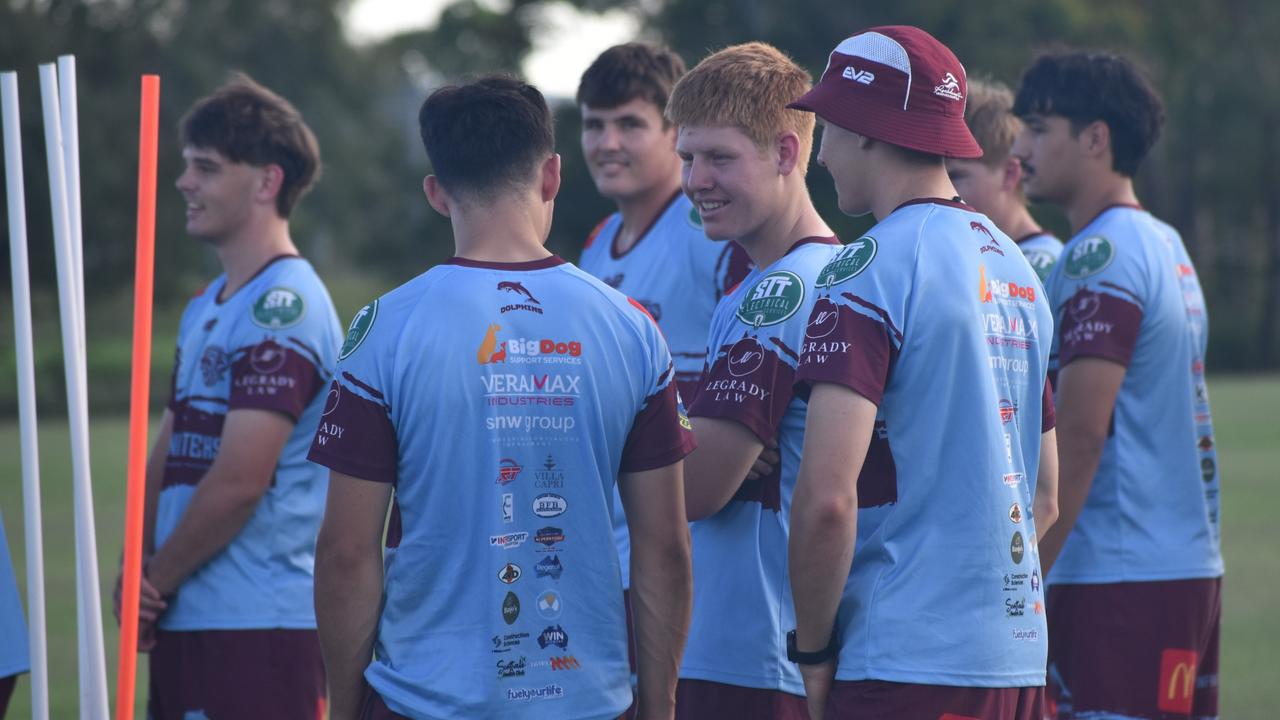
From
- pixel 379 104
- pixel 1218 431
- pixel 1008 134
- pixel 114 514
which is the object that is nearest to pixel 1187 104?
pixel 1218 431

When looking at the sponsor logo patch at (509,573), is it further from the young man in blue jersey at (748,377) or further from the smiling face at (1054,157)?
the smiling face at (1054,157)

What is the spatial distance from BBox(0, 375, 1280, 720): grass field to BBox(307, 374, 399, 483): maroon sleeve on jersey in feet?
18.5

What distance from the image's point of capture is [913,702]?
3031mm

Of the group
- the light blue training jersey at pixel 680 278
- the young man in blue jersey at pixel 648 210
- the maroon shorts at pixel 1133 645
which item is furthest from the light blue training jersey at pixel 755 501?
the maroon shorts at pixel 1133 645

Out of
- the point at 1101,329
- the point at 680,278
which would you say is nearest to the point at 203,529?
the point at 680,278

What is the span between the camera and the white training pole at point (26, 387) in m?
3.62

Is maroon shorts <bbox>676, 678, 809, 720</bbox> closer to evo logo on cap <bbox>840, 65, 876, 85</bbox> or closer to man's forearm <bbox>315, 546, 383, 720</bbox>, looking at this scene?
man's forearm <bbox>315, 546, 383, 720</bbox>

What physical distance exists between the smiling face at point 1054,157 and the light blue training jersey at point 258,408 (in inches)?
96.3

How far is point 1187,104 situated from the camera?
50.8 meters

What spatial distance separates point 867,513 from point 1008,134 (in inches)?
105

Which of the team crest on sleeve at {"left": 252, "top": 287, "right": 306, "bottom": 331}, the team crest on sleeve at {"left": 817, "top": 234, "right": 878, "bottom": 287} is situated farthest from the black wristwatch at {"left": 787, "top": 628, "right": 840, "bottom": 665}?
the team crest on sleeve at {"left": 252, "top": 287, "right": 306, "bottom": 331}

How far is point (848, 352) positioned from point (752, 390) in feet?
1.85

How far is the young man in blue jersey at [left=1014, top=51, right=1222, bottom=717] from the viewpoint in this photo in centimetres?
455

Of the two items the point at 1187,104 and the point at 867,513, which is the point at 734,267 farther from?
the point at 1187,104
